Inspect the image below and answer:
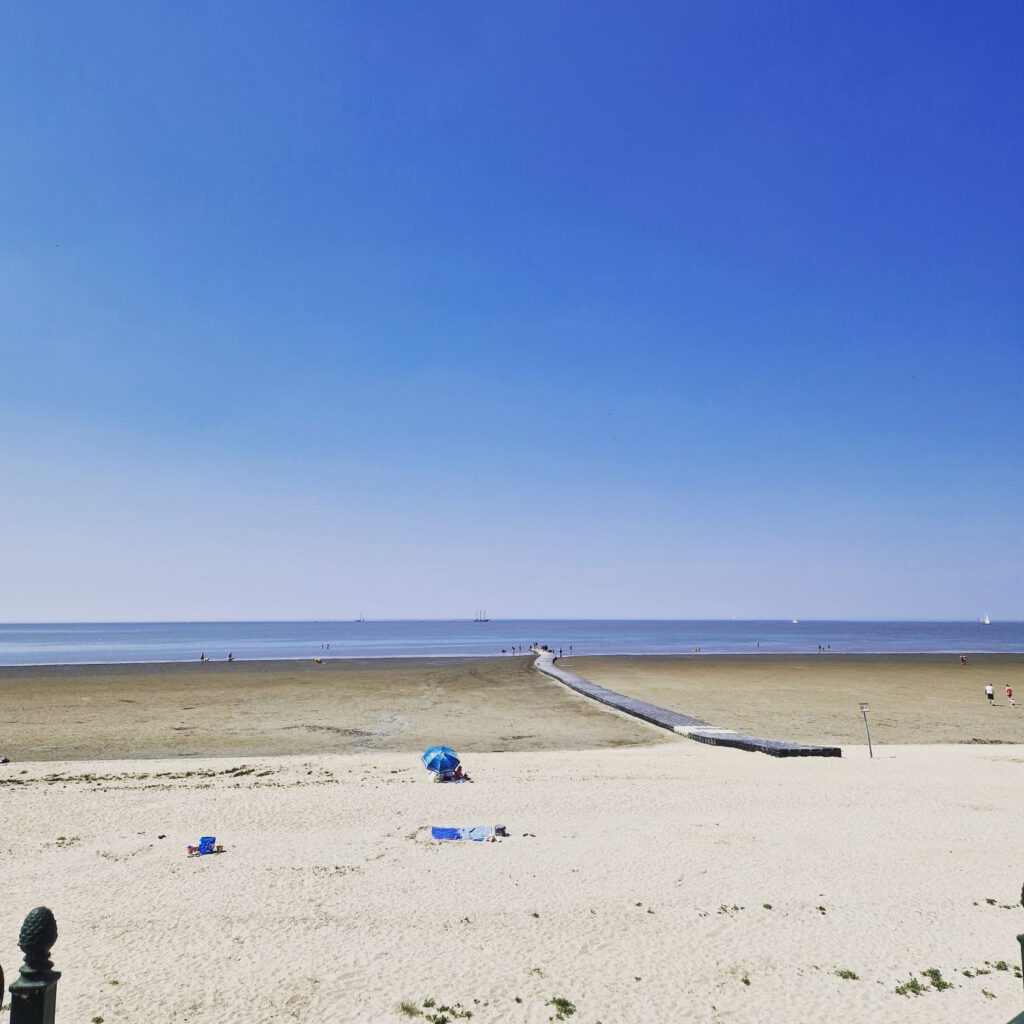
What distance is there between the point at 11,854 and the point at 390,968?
7778 millimetres

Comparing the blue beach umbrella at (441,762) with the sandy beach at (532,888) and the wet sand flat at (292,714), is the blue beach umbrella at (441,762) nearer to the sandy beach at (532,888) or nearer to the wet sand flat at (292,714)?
the sandy beach at (532,888)

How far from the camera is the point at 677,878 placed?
1024 cm

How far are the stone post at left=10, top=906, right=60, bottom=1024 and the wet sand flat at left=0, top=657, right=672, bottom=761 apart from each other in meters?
19.8

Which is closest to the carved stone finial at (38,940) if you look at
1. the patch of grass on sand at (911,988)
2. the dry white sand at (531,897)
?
the dry white sand at (531,897)

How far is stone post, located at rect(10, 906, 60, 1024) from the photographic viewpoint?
3686mm

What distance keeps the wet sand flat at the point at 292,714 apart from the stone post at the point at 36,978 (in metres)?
19.8

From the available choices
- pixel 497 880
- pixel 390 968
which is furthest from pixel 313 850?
pixel 390 968

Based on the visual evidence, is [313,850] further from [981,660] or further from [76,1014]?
[981,660]

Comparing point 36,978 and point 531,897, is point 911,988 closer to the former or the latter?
point 531,897

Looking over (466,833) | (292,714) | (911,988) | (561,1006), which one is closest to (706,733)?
(466,833)

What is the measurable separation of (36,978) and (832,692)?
143 ft

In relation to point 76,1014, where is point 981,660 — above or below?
below

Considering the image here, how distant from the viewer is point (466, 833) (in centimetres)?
1224

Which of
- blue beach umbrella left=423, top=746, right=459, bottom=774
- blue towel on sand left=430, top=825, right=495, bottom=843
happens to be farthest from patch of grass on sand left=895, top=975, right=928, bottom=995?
blue beach umbrella left=423, top=746, right=459, bottom=774
